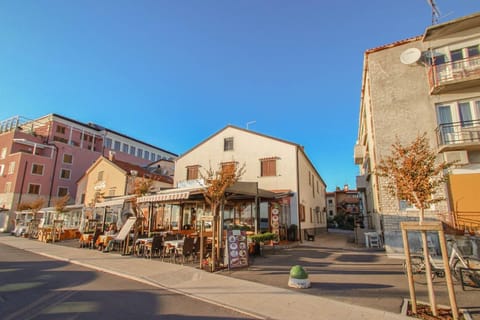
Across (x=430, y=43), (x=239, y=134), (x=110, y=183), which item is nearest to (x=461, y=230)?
(x=430, y=43)

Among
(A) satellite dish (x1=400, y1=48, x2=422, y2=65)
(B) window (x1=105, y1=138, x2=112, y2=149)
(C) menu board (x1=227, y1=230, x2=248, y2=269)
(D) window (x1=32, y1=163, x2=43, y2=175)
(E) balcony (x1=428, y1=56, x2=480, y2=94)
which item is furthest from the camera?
(B) window (x1=105, y1=138, x2=112, y2=149)

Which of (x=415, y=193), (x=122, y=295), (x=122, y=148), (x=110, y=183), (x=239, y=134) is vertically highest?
(x=122, y=148)

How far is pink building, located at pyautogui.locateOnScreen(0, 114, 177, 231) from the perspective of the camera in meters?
34.4

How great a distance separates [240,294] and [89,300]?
3618 mm

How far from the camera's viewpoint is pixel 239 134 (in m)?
22.4

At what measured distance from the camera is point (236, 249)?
31.5ft

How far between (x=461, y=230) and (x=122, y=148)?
4819cm

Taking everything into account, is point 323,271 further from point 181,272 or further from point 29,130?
point 29,130

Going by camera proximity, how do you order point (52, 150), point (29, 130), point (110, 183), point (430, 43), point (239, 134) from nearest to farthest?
point (430, 43)
point (239, 134)
point (110, 183)
point (52, 150)
point (29, 130)

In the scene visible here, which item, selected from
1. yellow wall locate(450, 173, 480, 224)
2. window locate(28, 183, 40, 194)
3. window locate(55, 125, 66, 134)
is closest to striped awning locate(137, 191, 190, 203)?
yellow wall locate(450, 173, 480, 224)

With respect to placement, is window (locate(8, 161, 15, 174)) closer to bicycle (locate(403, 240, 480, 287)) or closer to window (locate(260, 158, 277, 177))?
window (locate(260, 158, 277, 177))

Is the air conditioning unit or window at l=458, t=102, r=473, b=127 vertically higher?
window at l=458, t=102, r=473, b=127

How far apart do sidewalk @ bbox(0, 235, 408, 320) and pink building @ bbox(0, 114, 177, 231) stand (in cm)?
3370

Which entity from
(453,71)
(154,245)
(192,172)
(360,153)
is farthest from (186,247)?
(360,153)
